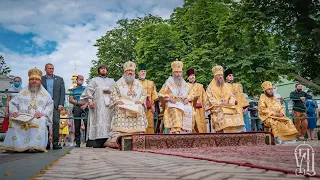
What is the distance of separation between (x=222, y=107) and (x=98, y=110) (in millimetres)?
3302

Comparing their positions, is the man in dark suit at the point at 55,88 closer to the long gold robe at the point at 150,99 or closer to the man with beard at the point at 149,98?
the man with beard at the point at 149,98

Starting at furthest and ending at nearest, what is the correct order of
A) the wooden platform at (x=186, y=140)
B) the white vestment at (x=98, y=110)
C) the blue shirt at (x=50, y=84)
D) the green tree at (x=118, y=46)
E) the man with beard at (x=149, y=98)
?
the green tree at (x=118, y=46), the man with beard at (x=149, y=98), the white vestment at (x=98, y=110), the blue shirt at (x=50, y=84), the wooden platform at (x=186, y=140)

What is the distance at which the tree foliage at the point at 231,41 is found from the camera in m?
8.94

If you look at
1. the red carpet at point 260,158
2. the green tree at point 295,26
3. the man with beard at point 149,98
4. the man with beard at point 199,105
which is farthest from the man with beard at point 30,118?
the green tree at point 295,26

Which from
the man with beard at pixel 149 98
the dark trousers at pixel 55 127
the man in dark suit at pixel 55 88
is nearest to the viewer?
the dark trousers at pixel 55 127

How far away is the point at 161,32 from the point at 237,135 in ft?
60.2

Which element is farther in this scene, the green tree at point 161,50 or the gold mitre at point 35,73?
the green tree at point 161,50

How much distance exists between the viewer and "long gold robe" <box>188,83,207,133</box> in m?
9.76

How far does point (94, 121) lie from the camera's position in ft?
29.1

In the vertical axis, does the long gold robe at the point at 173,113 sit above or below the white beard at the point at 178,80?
below

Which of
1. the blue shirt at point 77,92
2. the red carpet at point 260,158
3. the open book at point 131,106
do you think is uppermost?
the blue shirt at point 77,92

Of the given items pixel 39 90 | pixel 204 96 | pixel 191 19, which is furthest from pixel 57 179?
pixel 191 19

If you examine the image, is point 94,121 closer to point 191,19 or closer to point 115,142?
point 115,142

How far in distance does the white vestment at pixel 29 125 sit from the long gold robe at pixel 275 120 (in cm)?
615
